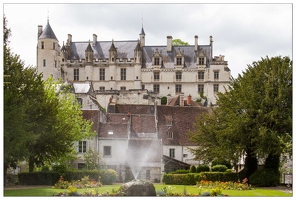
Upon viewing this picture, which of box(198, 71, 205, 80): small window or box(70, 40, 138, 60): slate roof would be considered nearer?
box(198, 71, 205, 80): small window

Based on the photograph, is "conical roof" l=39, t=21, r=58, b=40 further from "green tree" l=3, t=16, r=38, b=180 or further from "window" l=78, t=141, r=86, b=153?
"green tree" l=3, t=16, r=38, b=180

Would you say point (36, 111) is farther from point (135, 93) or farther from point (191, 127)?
point (135, 93)

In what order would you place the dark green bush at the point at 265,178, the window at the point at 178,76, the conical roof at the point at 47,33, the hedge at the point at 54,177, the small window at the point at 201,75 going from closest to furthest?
the hedge at the point at 54,177, the dark green bush at the point at 265,178, the conical roof at the point at 47,33, the small window at the point at 201,75, the window at the point at 178,76

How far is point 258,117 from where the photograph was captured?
3067 centimetres

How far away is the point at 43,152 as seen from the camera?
2961 cm

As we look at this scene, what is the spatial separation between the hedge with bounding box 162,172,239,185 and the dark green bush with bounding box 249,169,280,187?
1.43 metres

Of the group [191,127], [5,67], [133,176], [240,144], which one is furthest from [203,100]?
[5,67]

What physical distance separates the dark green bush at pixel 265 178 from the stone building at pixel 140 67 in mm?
43461

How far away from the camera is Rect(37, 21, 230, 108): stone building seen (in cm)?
7456

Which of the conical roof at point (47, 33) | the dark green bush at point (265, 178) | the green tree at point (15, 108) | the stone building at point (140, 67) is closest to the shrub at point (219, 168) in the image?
the dark green bush at point (265, 178)

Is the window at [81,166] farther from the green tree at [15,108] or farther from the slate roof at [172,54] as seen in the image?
the slate roof at [172,54]

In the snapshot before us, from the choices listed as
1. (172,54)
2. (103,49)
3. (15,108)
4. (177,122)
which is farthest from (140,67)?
(15,108)

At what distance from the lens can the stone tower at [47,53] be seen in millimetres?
73750

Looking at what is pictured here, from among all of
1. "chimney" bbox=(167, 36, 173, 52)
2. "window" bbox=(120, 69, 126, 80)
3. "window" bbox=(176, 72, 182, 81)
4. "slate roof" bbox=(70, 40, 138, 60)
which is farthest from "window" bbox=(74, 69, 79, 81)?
"window" bbox=(176, 72, 182, 81)
